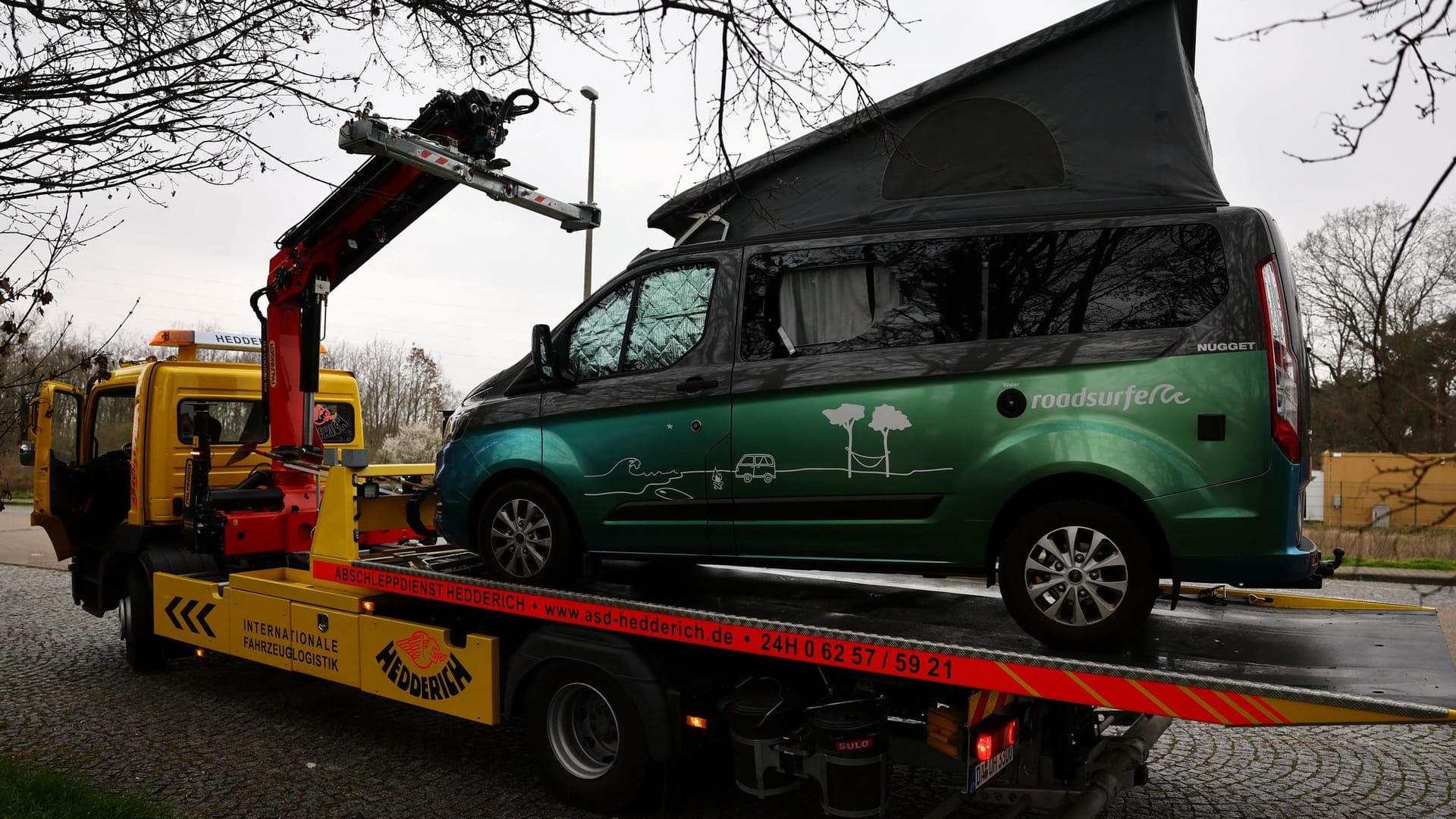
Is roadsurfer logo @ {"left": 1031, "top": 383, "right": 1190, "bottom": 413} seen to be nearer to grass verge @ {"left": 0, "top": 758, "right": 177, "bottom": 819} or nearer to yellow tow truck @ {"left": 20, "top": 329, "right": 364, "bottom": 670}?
grass verge @ {"left": 0, "top": 758, "right": 177, "bottom": 819}

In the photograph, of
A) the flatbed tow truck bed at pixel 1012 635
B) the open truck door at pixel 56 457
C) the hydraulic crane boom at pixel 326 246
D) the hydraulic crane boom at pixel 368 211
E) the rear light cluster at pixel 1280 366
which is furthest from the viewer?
the open truck door at pixel 56 457

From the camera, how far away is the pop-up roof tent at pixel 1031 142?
3930 millimetres

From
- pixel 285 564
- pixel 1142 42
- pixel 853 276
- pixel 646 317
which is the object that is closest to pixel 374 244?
pixel 285 564

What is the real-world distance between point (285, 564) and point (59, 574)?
838cm

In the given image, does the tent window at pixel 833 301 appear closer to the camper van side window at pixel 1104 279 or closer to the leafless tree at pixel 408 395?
the camper van side window at pixel 1104 279

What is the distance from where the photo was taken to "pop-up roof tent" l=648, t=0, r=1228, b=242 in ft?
12.9

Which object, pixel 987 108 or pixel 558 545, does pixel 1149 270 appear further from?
pixel 558 545

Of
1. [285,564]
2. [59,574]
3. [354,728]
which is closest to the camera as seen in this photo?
[354,728]

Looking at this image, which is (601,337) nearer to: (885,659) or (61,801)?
(885,659)

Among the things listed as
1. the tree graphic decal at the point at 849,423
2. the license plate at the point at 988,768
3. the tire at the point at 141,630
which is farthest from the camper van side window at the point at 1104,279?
the tire at the point at 141,630

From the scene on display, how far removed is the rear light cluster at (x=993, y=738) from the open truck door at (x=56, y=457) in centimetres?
737

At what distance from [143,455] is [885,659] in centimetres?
610

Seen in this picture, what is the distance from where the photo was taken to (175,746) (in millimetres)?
5637

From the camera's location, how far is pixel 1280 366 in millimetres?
3533
